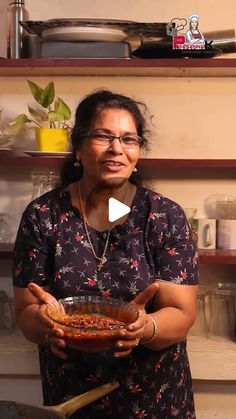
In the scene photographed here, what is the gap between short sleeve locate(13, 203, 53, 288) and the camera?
1.22m

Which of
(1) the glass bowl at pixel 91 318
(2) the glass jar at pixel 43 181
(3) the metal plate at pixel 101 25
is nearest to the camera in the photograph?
(1) the glass bowl at pixel 91 318

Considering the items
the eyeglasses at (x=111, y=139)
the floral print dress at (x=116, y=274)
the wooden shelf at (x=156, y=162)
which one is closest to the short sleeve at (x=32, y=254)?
the floral print dress at (x=116, y=274)

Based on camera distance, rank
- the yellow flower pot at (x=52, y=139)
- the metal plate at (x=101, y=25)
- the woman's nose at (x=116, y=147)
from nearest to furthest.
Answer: the woman's nose at (x=116, y=147) < the metal plate at (x=101, y=25) < the yellow flower pot at (x=52, y=139)

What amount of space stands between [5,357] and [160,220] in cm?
74

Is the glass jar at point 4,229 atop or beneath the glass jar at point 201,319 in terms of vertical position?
atop

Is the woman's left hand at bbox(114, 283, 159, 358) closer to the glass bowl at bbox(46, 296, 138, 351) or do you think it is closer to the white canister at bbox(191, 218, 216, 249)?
the glass bowl at bbox(46, 296, 138, 351)

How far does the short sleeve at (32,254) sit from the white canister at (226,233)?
737 mm

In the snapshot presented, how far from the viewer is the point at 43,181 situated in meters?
1.81

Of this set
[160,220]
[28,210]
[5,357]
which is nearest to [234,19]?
[160,220]

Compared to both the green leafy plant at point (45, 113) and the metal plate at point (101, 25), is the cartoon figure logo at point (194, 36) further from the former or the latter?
the green leafy plant at point (45, 113)

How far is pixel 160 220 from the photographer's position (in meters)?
1.25

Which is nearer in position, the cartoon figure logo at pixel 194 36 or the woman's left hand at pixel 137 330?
the woman's left hand at pixel 137 330

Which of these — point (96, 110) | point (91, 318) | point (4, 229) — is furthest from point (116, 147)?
point (4, 229)

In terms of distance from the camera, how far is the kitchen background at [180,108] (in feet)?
5.99
